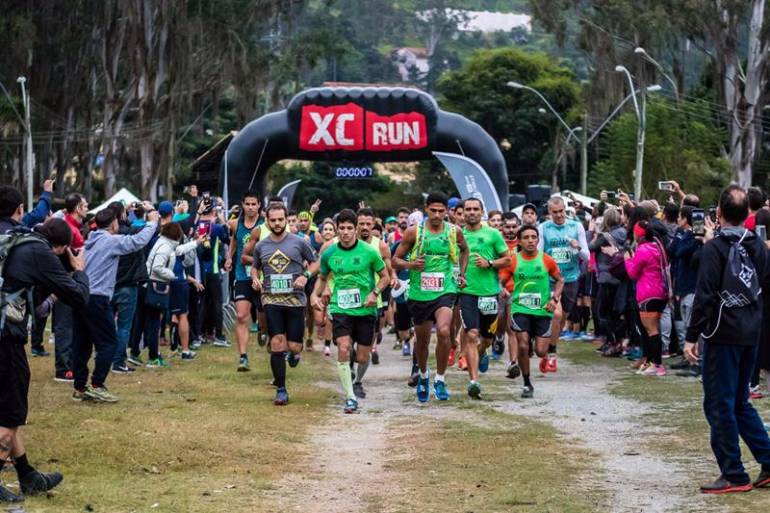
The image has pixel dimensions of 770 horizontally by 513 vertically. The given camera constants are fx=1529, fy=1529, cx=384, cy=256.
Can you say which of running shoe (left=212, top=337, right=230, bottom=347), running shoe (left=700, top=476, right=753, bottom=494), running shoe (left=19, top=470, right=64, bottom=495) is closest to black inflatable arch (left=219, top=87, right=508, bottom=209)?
running shoe (left=212, top=337, right=230, bottom=347)

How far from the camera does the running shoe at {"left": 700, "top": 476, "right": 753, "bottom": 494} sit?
30.7 feet

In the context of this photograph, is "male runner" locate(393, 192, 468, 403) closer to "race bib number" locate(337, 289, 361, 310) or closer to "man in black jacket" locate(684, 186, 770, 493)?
"race bib number" locate(337, 289, 361, 310)

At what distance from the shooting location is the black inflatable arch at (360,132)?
100 ft

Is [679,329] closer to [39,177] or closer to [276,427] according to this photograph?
[276,427]

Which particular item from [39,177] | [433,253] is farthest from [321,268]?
[39,177]

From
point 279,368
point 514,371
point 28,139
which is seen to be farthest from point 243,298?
point 28,139

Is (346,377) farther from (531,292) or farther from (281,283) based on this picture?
(531,292)

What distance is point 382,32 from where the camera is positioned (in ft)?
554

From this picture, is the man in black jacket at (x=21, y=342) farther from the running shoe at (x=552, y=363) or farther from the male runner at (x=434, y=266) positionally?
the running shoe at (x=552, y=363)

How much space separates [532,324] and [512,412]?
1883 mm

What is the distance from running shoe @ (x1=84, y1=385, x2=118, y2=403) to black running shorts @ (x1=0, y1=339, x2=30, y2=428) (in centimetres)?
503

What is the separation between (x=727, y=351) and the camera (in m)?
9.48

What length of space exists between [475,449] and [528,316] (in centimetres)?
424

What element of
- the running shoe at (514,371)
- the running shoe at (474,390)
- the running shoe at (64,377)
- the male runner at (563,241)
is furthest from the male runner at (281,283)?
the male runner at (563,241)
